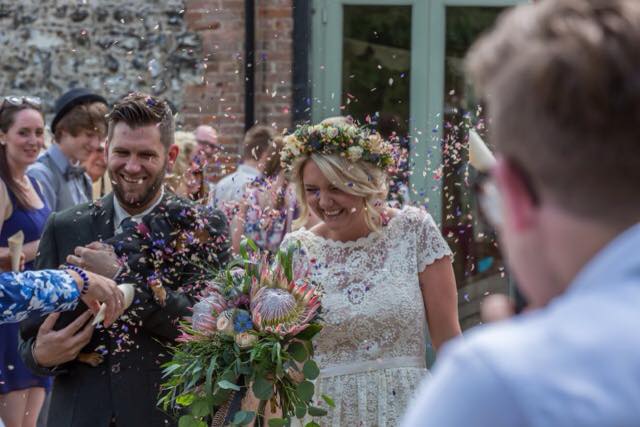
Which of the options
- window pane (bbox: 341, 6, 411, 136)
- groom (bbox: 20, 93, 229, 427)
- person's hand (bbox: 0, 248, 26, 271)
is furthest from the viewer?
window pane (bbox: 341, 6, 411, 136)

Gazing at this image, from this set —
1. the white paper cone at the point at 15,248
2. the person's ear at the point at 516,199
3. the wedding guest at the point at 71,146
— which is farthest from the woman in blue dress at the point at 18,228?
the person's ear at the point at 516,199

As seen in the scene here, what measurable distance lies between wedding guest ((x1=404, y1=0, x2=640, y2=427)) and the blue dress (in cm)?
Result: 537

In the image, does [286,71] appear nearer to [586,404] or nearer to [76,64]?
[76,64]

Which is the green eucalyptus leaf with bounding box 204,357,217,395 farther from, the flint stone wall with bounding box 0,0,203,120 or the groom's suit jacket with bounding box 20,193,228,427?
the flint stone wall with bounding box 0,0,203,120

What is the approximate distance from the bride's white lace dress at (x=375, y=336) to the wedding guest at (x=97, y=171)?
10.1 ft

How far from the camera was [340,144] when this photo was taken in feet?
15.3

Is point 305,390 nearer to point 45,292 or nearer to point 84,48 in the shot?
point 45,292

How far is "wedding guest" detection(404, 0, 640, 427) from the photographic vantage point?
3.76 feet

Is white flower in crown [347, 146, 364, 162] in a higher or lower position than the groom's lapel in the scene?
higher

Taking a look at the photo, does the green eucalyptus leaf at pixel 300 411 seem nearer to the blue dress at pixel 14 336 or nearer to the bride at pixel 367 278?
the bride at pixel 367 278

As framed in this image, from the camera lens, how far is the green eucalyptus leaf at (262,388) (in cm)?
393

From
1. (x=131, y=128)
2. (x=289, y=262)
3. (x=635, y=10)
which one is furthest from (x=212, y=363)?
(x=635, y=10)

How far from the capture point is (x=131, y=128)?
457cm

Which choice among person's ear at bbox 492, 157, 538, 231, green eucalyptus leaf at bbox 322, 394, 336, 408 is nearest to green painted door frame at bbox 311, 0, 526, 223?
green eucalyptus leaf at bbox 322, 394, 336, 408
